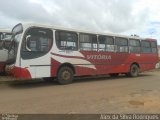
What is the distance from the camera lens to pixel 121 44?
798 inches

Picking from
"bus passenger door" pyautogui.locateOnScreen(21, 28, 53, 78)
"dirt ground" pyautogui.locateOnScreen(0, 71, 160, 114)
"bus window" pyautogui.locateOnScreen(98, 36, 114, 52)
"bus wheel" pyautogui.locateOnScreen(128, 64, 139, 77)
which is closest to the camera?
"dirt ground" pyautogui.locateOnScreen(0, 71, 160, 114)

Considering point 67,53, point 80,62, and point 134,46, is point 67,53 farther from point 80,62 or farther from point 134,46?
point 134,46

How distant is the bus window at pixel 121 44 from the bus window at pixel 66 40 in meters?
3.82

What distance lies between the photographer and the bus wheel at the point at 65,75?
16109mm

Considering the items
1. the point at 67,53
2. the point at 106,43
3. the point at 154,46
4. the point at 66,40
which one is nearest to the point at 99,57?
the point at 106,43

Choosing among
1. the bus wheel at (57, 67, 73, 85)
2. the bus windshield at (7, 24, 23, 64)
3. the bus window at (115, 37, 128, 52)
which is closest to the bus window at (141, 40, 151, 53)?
the bus window at (115, 37, 128, 52)

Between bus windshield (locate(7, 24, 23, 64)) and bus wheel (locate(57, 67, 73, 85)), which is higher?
bus windshield (locate(7, 24, 23, 64))

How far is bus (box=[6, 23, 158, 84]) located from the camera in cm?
1466

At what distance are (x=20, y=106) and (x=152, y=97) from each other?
493cm

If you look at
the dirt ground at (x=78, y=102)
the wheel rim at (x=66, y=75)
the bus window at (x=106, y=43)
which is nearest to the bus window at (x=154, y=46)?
the bus window at (x=106, y=43)

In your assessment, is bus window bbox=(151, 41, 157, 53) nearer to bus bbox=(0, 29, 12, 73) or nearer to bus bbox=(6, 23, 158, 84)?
bus bbox=(6, 23, 158, 84)

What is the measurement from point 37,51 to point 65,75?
2.15 metres

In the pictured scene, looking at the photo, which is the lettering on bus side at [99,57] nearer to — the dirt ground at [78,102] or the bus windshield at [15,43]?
the bus windshield at [15,43]

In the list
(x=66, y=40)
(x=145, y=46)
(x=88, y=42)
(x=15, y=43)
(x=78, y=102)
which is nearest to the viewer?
(x=78, y=102)
